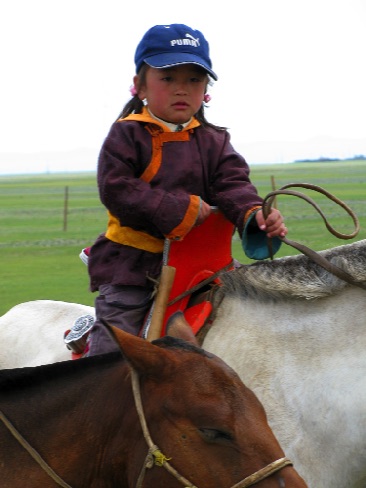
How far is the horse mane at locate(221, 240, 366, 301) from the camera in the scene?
3.97 m

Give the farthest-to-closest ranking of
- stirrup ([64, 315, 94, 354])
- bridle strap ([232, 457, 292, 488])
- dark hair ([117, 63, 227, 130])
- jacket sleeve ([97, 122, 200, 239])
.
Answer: dark hair ([117, 63, 227, 130])
stirrup ([64, 315, 94, 354])
jacket sleeve ([97, 122, 200, 239])
bridle strap ([232, 457, 292, 488])

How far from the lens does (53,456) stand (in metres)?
2.93

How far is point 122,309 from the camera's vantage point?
13.6 feet

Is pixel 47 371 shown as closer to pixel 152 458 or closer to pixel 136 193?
pixel 152 458

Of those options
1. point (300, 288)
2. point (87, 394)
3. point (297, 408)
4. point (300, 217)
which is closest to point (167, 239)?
point (300, 288)

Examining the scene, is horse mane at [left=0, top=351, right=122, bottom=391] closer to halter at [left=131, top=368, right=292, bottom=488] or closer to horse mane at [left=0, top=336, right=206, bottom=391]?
horse mane at [left=0, top=336, right=206, bottom=391]

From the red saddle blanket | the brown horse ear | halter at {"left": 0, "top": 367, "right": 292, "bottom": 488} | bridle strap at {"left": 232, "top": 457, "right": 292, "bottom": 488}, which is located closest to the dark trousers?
the red saddle blanket

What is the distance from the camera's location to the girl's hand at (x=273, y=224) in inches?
158

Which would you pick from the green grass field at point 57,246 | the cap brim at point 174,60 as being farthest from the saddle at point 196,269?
the green grass field at point 57,246

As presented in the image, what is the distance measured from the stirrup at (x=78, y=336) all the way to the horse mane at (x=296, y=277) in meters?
0.70

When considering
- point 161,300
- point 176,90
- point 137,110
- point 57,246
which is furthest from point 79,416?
point 57,246

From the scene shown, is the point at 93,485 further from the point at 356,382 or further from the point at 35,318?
the point at 35,318

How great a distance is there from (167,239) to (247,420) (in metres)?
1.57

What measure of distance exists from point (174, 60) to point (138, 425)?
1.87m
